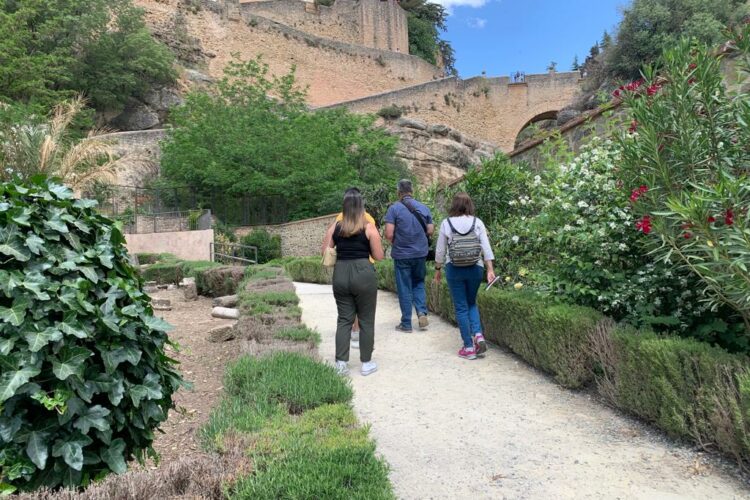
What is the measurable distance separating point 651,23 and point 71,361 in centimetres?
2748

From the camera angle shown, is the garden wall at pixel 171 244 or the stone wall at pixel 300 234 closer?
the garden wall at pixel 171 244

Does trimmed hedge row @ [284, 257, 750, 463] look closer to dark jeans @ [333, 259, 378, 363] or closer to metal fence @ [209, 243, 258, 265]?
dark jeans @ [333, 259, 378, 363]

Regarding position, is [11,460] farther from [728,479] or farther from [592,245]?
[592,245]

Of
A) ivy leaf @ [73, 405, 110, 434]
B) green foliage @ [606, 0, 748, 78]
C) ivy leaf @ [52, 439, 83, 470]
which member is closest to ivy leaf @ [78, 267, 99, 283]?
Result: ivy leaf @ [73, 405, 110, 434]

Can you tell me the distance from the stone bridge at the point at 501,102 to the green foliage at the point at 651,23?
14.2m

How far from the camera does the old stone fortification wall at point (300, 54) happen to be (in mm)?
34188

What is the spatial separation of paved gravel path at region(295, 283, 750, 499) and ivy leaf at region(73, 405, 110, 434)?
135cm

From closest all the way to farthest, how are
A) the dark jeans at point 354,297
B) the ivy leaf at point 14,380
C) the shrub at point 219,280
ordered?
the ivy leaf at point 14,380 < the dark jeans at point 354,297 < the shrub at point 219,280

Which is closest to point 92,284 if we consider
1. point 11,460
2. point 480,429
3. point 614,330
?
point 11,460

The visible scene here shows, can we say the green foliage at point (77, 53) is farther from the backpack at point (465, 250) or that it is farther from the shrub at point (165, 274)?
the backpack at point (465, 250)

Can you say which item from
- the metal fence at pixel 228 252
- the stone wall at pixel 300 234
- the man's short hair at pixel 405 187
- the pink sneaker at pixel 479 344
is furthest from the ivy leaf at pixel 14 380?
the stone wall at pixel 300 234

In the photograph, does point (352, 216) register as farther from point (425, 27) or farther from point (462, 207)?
point (425, 27)

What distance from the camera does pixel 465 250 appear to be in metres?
4.55

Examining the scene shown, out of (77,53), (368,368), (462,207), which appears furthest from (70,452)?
(77,53)
